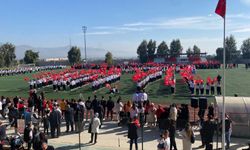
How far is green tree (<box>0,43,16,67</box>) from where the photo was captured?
277 feet

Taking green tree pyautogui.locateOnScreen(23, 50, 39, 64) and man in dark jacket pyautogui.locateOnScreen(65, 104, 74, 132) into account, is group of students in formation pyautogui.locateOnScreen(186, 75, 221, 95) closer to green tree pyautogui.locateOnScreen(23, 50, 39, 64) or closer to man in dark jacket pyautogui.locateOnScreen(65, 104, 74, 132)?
man in dark jacket pyautogui.locateOnScreen(65, 104, 74, 132)

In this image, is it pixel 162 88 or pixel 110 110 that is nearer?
pixel 110 110

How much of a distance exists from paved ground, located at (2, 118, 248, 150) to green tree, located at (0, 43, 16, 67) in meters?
70.6

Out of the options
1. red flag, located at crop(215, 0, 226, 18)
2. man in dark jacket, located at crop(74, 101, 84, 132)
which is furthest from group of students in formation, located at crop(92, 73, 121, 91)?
red flag, located at crop(215, 0, 226, 18)

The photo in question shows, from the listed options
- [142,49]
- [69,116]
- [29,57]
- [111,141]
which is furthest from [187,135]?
[142,49]

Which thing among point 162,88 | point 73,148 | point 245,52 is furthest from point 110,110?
point 245,52

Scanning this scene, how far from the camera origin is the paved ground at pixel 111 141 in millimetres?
14721

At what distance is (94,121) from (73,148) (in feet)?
4.75

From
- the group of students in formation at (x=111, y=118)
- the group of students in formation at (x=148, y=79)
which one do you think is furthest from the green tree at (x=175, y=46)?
the group of students in formation at (x=111, y=118)

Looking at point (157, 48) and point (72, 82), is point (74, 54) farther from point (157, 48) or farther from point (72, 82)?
point (72, 82)

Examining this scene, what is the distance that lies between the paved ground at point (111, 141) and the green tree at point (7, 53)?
70.6 m

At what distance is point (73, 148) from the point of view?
1473 cm

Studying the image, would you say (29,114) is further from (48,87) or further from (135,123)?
(48,87)

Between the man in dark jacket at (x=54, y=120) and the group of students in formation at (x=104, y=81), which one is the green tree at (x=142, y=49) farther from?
the man in dark jacket at (x=54, y=120)
